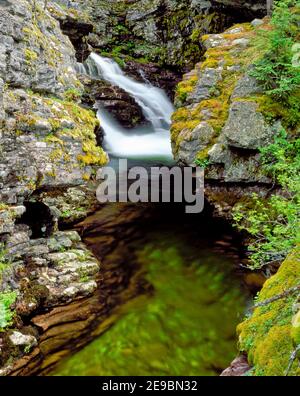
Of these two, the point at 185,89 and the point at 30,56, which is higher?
the point at 185,89

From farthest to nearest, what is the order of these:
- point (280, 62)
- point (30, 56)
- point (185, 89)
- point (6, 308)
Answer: point (185, 89) < point (280, 62) < point (30, 56) < point (6, 308)

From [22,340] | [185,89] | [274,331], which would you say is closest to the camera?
[274,331]

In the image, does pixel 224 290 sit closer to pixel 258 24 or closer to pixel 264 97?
pixel 264 97

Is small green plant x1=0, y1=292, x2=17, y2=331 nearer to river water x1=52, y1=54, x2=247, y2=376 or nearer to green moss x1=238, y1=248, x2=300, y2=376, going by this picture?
river water x1=52, y1=54, x2=247, y2=376

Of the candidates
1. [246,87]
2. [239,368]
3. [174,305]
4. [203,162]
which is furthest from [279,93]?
[239,368]

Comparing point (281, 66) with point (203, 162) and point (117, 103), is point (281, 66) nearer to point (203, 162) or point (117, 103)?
point (203, 162)

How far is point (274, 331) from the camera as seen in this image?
3.20m

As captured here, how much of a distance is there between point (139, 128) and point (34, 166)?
11411 millimetres

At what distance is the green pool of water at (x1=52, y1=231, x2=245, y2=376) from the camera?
5.49 meters

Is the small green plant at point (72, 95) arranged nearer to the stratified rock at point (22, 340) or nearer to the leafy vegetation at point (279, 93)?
the leafy vegetation at point (279, 93)

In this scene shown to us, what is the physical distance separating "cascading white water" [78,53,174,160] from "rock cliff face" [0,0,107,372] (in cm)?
787

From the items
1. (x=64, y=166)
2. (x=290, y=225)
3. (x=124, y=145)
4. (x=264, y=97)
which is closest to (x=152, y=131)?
(x=124, y=145)

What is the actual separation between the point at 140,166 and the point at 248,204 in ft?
19.0

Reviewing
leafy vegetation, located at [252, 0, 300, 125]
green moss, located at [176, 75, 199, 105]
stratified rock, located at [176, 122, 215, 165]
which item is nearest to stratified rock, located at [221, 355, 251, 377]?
stratified rock, located at [176, 122, 215, 165]
